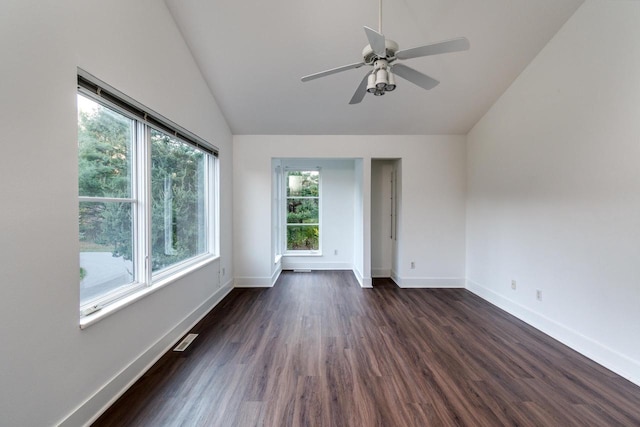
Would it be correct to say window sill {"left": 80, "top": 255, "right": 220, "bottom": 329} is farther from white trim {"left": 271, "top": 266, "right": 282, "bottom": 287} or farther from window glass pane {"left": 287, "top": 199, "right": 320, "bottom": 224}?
window glass pane {"left": 287, "top": 199, "right": 320, "bottom": 224}

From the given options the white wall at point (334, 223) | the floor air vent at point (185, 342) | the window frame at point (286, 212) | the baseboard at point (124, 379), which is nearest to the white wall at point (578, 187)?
the white wall at point (334, 223)

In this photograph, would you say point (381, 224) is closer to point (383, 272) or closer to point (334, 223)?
point (383, 272)

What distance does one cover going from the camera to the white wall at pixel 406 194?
4.22 m

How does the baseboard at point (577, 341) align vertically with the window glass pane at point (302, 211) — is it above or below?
below

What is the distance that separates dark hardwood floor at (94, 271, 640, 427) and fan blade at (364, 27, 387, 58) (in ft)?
7.77

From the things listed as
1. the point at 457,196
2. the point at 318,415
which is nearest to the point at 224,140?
the point at 318,415

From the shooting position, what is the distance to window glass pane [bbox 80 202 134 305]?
66.2 inches

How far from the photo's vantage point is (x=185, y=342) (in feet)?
8.18

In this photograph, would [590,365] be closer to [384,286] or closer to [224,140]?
[384,286]

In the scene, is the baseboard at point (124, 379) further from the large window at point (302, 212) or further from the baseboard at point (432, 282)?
the baseboard at point (432, 282)

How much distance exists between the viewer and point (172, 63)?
2.46 meters

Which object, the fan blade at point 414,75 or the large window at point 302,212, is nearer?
the fan blade at point 414,75

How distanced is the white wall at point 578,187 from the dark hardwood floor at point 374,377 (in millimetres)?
341

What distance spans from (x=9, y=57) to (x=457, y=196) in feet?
16.0
